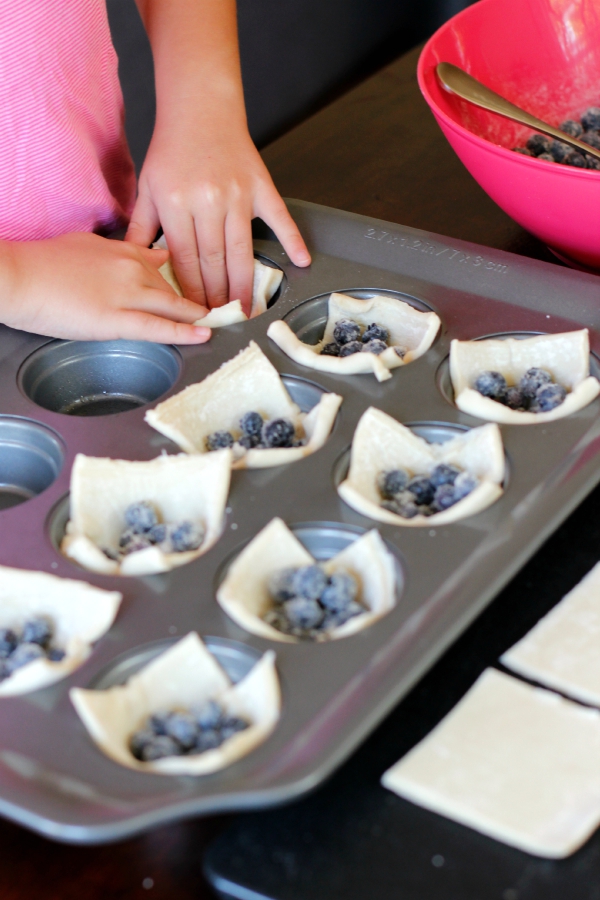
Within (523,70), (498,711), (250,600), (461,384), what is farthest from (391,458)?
(523,70)

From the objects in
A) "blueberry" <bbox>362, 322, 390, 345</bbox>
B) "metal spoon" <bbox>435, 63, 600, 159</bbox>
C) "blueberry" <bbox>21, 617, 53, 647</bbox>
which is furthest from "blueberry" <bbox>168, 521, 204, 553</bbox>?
"metal spoon" <bbox>435, 63, 600, 159</bbox>

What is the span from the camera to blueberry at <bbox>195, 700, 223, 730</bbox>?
1.10m

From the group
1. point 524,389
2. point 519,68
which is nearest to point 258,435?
point 524,389

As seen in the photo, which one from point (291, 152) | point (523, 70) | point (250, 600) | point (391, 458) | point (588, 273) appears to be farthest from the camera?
point (291, 152)

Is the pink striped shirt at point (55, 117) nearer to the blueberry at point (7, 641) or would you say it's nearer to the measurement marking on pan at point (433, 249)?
the measurement marking on pan at point (433, 249)

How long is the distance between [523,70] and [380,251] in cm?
60

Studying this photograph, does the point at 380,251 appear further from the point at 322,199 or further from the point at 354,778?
the point at 354,778

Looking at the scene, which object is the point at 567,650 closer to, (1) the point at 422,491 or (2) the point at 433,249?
(1) the point at 422,491

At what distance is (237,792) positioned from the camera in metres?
0.97

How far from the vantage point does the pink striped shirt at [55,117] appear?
1769 millimetres

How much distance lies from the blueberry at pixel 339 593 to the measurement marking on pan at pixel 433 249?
776 millimetres

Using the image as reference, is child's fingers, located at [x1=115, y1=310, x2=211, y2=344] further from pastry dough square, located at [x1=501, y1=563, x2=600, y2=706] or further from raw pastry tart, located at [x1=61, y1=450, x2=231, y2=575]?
pastry dough square, located at [x1=501, y1=563, x2=600, y2=706]


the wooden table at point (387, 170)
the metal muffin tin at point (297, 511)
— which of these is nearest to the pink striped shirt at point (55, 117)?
the metal muffin tin at point (297, 511)

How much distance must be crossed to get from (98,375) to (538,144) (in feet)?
3.17
